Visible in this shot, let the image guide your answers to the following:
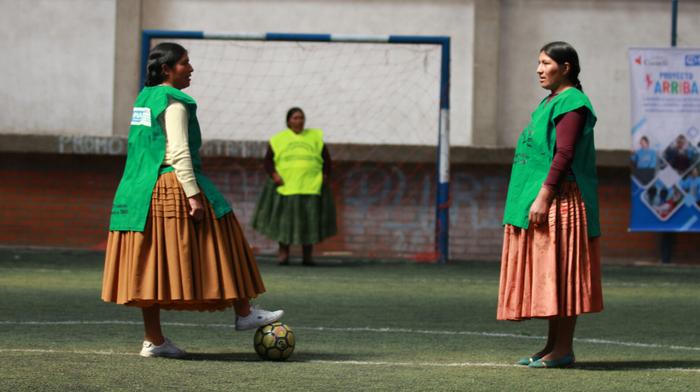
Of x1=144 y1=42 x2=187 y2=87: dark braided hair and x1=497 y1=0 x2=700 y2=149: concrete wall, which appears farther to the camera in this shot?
x1=497 y1=0 x2=700 y2=149: concrete wall

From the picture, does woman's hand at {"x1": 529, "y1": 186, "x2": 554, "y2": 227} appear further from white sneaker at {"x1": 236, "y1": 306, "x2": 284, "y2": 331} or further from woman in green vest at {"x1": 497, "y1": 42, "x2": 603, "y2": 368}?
white sneaker at {"x1": 236, "y1": 306, "x2": 284, "y2": 331}

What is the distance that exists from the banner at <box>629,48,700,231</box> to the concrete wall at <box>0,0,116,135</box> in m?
6.29

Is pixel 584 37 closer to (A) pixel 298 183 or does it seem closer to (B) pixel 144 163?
(A) pixel 298 183

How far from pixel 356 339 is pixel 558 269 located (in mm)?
1889

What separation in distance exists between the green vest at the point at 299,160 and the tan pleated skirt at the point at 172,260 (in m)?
8.47

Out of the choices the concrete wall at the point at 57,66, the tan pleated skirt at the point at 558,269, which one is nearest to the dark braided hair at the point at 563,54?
the tan pleated skirt at the point at 558,269

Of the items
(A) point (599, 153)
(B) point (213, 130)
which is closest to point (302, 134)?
(B) point (213, 130)

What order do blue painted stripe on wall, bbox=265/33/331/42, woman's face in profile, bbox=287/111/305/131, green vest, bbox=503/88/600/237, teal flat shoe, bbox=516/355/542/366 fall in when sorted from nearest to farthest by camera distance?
green vest, bbox=503/88/600/237 → teal flat shoe, bbox=516/355/542/366 → woman's face in profile, bbox=287/111/305/131 → blue painted stripe on wall, bbox=265/33/331/42

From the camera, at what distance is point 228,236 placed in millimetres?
7434

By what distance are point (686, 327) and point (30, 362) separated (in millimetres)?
4716

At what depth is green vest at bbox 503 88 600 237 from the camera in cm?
717

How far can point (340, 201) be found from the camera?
18.5 metres

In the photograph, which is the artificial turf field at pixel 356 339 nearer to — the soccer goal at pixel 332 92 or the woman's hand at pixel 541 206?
the woman's hand at pixel 541 206

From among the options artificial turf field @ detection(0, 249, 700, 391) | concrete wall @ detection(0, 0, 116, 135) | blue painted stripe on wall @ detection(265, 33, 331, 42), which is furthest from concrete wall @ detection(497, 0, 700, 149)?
concrete wall @ detection(0, 0, 116, 135)
